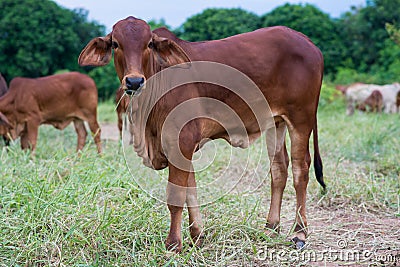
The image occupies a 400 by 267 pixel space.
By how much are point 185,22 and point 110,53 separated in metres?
15.0

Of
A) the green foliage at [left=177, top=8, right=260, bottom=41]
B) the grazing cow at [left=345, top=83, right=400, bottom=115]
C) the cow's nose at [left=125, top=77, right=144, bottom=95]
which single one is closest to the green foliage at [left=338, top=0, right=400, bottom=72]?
the green foliage at [left=177, top=8, right=260, bottom=41]

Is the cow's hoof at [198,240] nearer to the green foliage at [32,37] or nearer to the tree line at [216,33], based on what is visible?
the tree line at [216,33]

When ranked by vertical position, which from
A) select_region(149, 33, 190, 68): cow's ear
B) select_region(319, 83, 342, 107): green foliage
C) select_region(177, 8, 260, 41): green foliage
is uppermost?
select_region(149, 33, 190, 68): cow's ear

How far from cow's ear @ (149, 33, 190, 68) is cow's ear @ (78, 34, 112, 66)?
29 centimetres

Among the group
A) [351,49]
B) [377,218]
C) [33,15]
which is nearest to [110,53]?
→ [377,218]

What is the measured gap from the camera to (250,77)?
3217 millimetres

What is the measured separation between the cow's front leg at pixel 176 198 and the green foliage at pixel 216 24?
13399 millimetres

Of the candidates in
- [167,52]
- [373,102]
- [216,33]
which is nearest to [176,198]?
[167,52]

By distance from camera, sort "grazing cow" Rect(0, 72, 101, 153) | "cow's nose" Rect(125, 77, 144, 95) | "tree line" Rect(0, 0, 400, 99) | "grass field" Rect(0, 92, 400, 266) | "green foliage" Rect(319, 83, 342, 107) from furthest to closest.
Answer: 1. "tree line" Rect(0, 0, 400, 99)
2. "green foliage" Rect(319, 83, 342, 107)
3. "grazing cow" Rect(0, 72, 101, 153)
4. "grass field" Rect(0, 92, 400, 266)
5. "cow's nose" Rect(125, 77, 144, 95)

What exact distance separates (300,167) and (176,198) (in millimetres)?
930

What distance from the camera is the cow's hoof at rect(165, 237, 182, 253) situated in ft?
9.83

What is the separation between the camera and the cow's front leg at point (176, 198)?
9.86 ft

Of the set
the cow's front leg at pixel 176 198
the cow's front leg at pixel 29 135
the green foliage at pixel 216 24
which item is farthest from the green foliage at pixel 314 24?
the cow's front leg at pixel 176 198

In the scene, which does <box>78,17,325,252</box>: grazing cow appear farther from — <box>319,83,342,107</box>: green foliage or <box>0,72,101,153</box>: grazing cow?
<box>319,83,342,107</box>: green foliage
